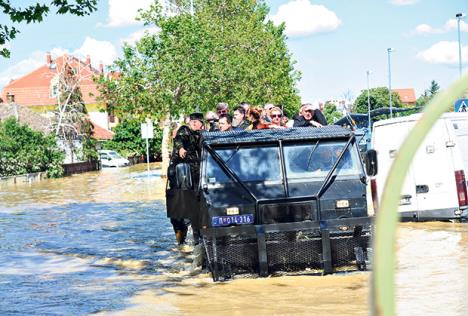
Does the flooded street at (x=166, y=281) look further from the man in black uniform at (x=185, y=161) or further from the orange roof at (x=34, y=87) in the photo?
the orange roof at (x=34, y=87)

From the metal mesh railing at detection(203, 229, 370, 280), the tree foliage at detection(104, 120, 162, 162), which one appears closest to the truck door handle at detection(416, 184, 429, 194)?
the metal mesh railing at detection(203, 229, 370, 280)

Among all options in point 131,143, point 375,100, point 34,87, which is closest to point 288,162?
point 131,143

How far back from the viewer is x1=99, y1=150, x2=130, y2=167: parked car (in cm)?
8381

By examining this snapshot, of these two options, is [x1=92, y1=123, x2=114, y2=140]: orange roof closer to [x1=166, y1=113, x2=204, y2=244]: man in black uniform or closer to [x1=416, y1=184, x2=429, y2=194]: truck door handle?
[x1=416, y1=184, x2=429, y2=194]: truck door handle

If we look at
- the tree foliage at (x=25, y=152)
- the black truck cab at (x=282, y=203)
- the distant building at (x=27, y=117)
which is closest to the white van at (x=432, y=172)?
the black truck cab at (x=282, y=203)

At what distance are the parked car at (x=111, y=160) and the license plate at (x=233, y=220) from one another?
73124mm

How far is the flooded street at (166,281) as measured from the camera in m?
9.37

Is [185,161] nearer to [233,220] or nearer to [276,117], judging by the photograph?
[276,117]

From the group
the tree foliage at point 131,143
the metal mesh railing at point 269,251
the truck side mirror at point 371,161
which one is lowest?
the metal mesh railing at point 269,251

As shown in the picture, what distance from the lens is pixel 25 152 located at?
56.6 meters

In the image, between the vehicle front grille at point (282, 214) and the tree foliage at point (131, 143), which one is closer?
the vehicle front grille at point (282, 214)

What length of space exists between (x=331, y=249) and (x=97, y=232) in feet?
30.9

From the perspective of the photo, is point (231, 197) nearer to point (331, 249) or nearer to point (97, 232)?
point (331, 249)

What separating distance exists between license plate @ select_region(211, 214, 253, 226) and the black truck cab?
0.01 m
